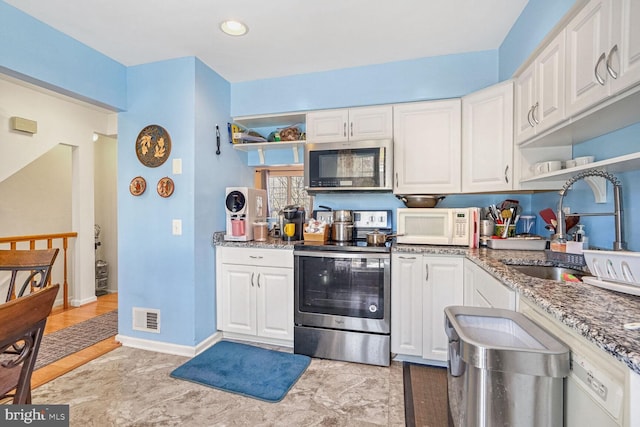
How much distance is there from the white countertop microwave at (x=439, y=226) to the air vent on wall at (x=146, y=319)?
2189mm

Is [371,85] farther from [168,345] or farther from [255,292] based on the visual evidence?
[168,345]

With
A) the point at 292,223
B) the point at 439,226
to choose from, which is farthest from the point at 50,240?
the point at 439,226

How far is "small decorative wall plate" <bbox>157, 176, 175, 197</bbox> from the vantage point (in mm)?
2525

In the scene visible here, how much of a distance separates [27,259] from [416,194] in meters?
2.59

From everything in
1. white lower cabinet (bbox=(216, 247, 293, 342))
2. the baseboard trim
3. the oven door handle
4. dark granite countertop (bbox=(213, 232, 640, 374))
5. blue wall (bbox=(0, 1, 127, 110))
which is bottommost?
the baseboard trim

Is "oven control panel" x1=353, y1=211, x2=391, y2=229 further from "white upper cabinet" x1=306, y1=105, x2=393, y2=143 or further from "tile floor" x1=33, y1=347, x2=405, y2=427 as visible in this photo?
"tile floor" x1=33, y1=347, x2=405, y2=427

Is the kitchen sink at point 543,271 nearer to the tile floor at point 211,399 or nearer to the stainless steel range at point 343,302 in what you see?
the stainless steel range at point 343,302

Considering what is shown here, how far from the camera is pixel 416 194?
2525 mm

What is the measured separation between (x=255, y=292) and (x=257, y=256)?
32 centimetres

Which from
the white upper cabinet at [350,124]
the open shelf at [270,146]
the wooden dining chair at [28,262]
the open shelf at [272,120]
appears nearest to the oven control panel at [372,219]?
the white upper cabinet at [350,124]

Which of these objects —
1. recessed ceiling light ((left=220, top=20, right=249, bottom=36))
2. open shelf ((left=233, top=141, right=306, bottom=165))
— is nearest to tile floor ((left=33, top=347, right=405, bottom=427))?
open shelf ((left=233, top=141, right=306, bottom=165))

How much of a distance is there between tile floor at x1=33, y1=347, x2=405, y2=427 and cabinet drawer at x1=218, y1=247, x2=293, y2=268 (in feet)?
2.81

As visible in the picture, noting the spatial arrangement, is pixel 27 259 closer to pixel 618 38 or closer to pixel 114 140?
pixel 618 38

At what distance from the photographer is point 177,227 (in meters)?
2.53
